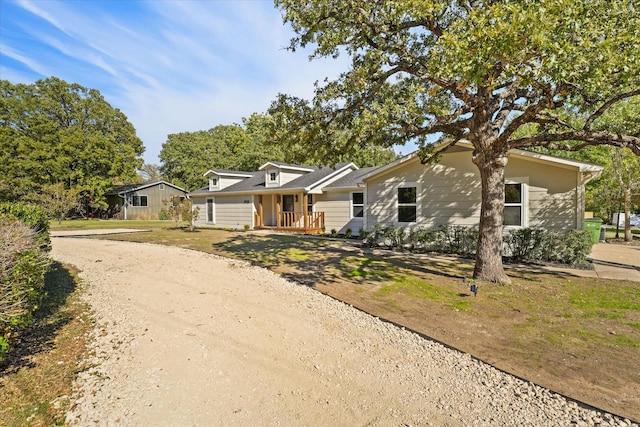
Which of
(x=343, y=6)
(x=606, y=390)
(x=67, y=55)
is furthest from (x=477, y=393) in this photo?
(x=67, y=55)

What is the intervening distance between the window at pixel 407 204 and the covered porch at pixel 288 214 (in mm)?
6634

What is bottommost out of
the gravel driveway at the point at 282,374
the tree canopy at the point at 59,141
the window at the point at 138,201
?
the gravel driveway at the point at 282,374

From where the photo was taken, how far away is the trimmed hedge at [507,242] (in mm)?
9023

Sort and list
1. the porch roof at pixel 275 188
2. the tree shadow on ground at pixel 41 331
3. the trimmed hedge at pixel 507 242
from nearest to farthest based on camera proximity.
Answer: the tree shadow on ground at pixel 41 331, the trimmed hedge at pixel 507 242, the porch roof at pixel 275 188

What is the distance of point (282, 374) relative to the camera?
11.5ft

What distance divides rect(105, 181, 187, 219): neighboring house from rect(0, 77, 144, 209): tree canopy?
1.98 meters

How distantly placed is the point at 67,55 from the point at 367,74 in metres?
12.8

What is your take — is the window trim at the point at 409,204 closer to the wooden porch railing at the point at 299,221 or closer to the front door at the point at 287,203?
the wooden porch railing at the point at 299,221

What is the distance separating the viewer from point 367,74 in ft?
23.6

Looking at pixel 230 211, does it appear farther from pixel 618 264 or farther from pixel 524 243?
pixel 618 264

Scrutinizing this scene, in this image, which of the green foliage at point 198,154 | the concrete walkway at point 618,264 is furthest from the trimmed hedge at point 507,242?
the green foliage at point 198,154

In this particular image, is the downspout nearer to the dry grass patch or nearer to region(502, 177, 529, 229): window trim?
region(502, 177, 529, 229): window trim

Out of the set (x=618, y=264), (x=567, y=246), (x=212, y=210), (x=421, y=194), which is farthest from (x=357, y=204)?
(x=212, y=210)

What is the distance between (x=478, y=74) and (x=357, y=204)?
491 inches
